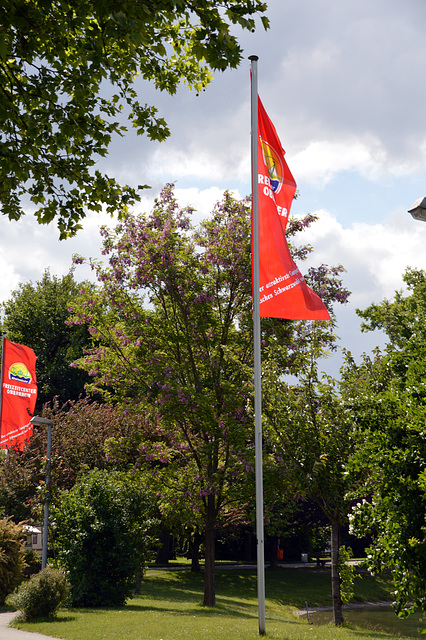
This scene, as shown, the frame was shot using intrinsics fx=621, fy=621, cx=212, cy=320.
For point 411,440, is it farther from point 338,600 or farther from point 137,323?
point 137,323

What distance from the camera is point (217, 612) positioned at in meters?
17.8

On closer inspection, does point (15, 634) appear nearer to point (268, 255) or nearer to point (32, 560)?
point (268, 255)

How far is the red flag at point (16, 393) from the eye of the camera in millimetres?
21062

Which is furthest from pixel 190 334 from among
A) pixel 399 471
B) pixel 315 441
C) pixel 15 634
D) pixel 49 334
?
pixel 49 334

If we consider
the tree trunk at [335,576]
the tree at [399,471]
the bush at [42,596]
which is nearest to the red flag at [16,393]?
the bush at [42,596]

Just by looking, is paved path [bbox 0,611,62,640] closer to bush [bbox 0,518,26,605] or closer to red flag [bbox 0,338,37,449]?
bush [bbox 0,518,26,605]

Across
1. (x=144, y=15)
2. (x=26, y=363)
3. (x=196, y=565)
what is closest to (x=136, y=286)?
(x=26, y=363)

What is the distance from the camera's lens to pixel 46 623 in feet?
47.6

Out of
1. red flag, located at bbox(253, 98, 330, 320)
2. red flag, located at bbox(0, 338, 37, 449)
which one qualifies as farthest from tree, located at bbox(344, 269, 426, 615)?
red flag, located at bbox(0, 338, 37, 449)

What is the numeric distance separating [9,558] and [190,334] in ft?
27.7

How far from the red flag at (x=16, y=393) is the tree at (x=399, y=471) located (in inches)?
611

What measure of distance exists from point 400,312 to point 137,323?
20038 millimetres

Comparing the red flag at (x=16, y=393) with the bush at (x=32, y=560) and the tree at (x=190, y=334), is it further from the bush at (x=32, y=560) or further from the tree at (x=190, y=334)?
the bush at (x=32, y=560)

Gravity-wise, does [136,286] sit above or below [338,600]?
above
